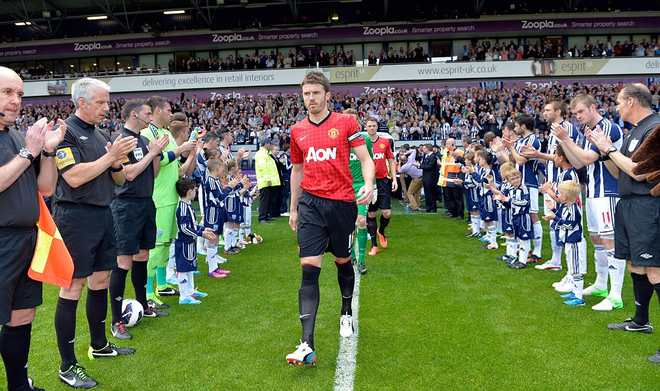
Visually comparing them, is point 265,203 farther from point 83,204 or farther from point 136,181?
point 83,204

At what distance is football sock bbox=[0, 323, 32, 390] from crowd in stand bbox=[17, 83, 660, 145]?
1983cm

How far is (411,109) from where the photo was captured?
2692 cm

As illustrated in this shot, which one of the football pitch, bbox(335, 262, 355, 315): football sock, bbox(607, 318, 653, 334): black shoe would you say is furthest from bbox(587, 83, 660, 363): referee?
bbox(335, 262, 355, 315): football sock

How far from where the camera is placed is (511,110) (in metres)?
26.2

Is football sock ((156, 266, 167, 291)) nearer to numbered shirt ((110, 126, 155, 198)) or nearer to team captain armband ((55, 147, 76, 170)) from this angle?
numbered shirt ((110, 126, 155, 198))

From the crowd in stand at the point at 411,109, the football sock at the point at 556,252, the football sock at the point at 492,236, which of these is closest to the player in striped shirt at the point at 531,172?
the football sock at the point at 556,252

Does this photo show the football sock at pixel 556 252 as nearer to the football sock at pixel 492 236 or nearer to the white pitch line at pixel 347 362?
the football sock at pixel 492 236

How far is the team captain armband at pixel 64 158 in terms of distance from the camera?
3598 millimetres

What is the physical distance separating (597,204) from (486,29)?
1250 inches

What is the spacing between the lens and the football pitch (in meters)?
3.70

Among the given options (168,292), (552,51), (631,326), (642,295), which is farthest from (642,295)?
(552,51)

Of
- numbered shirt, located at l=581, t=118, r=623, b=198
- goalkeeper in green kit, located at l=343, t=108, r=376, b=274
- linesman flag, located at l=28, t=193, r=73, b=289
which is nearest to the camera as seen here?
linesman flag, located at l=28, t=193, r=73, b=289

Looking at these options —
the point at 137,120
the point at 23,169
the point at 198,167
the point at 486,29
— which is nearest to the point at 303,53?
the point at 486,29

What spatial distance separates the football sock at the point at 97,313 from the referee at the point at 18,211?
0.89m
